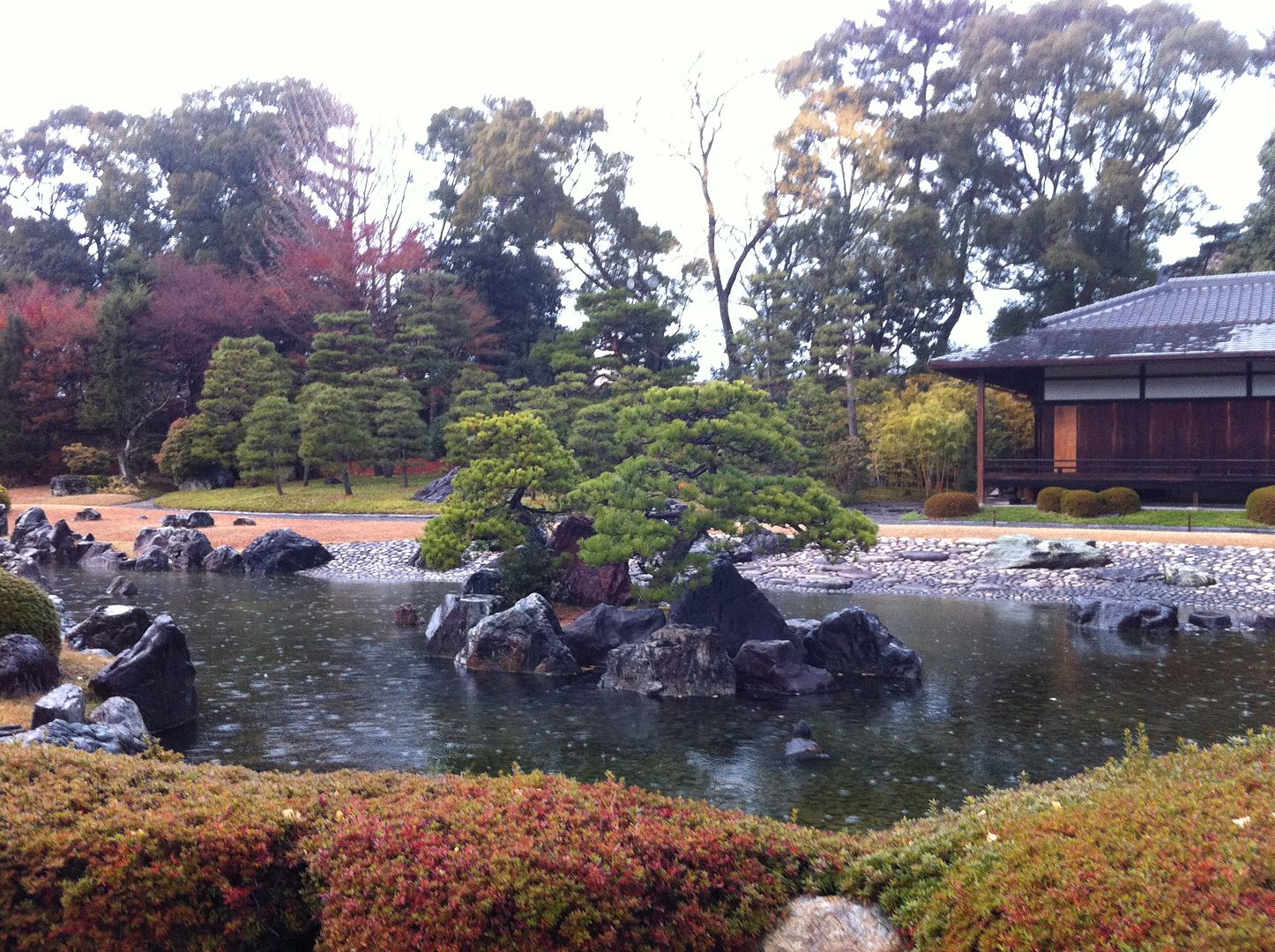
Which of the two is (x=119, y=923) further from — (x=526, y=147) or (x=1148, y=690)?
(x=526, y=147)

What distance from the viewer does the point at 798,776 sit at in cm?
768

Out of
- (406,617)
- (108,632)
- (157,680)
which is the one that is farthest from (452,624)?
(157,680)

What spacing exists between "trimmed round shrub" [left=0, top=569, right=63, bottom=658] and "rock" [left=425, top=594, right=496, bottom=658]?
13.7 ft

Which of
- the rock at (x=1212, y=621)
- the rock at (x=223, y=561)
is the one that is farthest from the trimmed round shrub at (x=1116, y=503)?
the rock at (x=223, y=561)

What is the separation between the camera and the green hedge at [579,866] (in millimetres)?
2984

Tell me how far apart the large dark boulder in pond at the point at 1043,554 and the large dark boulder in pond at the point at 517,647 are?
31.0 ft

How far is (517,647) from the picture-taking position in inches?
459

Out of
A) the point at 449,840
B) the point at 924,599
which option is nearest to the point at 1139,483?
the point at 924,599

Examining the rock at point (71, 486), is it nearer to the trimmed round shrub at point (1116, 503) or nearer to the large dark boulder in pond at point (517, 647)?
the large dark boulder in pond at point (517, 647)

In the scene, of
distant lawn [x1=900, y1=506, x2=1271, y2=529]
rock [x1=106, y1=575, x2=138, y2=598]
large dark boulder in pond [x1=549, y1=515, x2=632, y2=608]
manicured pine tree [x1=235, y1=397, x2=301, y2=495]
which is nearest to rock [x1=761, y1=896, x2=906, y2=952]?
large dark boulder in pond [x1=549, y1=515, x2=632, y2=608]

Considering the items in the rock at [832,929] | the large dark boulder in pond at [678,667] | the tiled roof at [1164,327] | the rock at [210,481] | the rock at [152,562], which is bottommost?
the large dark boulder in pond at [678,667]

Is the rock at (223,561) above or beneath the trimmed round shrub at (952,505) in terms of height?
beneath

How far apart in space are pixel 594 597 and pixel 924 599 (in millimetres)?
5322

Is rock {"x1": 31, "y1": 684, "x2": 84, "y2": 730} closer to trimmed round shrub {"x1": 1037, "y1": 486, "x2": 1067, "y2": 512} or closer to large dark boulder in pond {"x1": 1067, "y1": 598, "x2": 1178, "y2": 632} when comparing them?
large dark boulder in pond {"x1": 1067, "y1": 598, "x2": 1178, "y2": 632}
